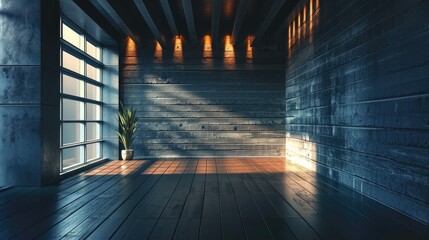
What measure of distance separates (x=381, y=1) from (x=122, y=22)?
13.6 feet

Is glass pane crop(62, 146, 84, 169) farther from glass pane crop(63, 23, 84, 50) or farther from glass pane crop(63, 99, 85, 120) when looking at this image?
glass pane crop(63, 23, 84, 50)

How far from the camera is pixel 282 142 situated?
24.4 feet

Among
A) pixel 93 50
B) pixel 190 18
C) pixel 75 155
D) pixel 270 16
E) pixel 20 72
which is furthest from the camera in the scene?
pixel 93 50

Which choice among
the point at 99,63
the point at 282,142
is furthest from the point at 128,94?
the point at 282,142

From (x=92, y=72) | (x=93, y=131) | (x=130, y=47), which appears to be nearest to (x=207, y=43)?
(x=130, y=47)

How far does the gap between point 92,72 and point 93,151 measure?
1.67 meters

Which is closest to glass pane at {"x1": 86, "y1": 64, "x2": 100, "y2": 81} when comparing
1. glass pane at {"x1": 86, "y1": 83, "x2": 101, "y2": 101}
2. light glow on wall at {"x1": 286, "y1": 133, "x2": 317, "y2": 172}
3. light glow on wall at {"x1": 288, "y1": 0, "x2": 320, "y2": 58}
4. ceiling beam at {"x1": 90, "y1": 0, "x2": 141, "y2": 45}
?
glass pane at {"x1": 86, "y1": 83, "x2": 101, "y2": 101}

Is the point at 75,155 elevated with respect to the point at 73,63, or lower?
lower

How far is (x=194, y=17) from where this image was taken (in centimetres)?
658

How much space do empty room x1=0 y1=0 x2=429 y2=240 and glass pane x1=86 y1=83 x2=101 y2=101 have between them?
0.06 meters

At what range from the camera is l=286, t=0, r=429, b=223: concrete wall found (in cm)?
268

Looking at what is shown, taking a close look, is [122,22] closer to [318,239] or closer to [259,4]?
[259,4]

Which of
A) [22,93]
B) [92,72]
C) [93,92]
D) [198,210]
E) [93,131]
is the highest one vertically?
[92,72]

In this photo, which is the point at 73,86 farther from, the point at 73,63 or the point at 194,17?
the point at 194,17
